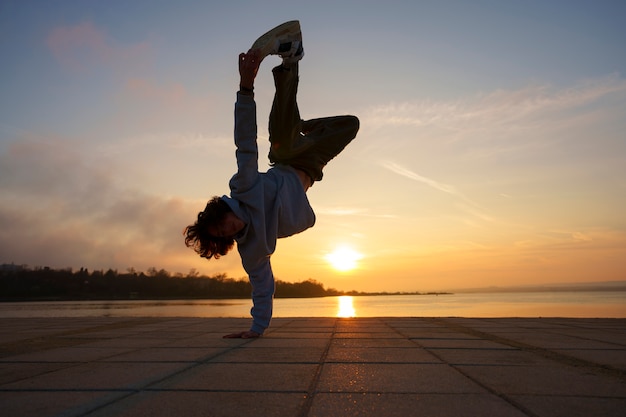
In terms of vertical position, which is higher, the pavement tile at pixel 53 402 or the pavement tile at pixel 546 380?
the pavement tile at pixel 546 380

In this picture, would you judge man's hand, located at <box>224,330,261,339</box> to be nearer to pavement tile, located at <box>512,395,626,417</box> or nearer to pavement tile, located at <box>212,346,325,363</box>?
pavement tile, located at <box>212,346,325,363</box>

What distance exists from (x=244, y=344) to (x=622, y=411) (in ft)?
10.2

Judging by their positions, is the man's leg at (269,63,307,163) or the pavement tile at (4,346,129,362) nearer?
the pavement tile at (4,346,129,362)

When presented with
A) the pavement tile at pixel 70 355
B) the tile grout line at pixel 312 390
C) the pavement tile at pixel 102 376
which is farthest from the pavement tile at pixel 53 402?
the pavement tile at pixel 70 355

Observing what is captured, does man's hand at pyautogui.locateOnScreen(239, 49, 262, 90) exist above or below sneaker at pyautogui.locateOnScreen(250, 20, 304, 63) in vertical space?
below

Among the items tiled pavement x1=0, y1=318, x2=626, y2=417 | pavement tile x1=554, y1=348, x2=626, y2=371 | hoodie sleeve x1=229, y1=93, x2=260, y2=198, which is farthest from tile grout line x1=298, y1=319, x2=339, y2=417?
pavement tile x1=554, y1=348, x2=626, y2=371

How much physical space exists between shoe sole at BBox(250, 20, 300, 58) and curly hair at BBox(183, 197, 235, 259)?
1388 millimetres

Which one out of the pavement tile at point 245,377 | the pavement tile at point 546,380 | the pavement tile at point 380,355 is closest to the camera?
the pavement tile at point 546,380

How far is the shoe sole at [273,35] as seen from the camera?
163 inches

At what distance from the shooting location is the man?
3959 mm

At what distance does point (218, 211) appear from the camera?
408 centimetres

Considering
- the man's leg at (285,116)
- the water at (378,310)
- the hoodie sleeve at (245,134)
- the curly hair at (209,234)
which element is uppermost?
the man's leg at (285,116)

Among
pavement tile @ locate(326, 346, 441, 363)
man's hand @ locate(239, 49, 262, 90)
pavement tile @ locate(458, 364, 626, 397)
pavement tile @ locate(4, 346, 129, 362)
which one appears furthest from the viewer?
man's hand @ locate(239, 49, 262, 90)

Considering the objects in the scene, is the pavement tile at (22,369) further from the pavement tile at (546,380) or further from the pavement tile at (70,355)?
the pavement tile at (546,380)
